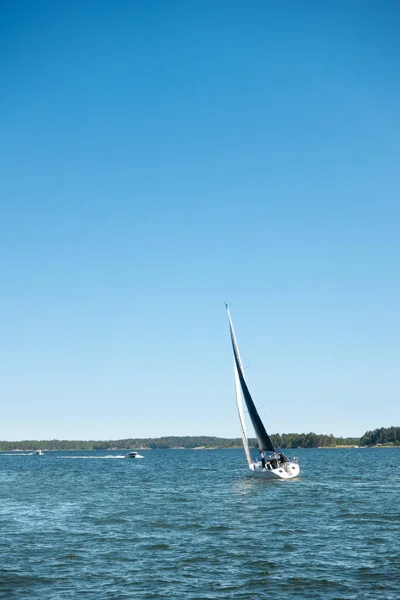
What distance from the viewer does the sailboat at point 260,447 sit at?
7456cm

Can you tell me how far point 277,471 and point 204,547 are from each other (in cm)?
4051

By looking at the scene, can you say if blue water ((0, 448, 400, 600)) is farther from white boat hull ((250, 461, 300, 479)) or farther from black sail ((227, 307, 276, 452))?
black sail ((227, 307, 276, 452))

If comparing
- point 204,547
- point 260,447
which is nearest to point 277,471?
point 260,447

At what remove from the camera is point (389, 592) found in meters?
24.8

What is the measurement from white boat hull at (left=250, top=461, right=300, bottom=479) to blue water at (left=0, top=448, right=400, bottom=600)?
40.4ft

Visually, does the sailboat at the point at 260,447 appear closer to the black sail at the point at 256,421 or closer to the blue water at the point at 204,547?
the black sail at the point at 256,421

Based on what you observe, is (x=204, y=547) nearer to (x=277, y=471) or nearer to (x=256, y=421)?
(x=277, y=471)

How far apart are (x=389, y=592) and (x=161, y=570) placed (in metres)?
10.1

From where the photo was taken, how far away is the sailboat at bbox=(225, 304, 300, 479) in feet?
245

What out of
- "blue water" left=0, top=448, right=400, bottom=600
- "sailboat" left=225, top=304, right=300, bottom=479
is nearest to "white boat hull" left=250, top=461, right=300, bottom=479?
"sailboat" left=225, top=304, right=300, bottom=479

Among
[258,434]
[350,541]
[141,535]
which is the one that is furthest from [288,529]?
[258,434]

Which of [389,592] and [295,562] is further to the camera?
[295,562]

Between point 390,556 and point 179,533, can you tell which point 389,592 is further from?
point 179,533

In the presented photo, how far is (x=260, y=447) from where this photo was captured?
262ft
